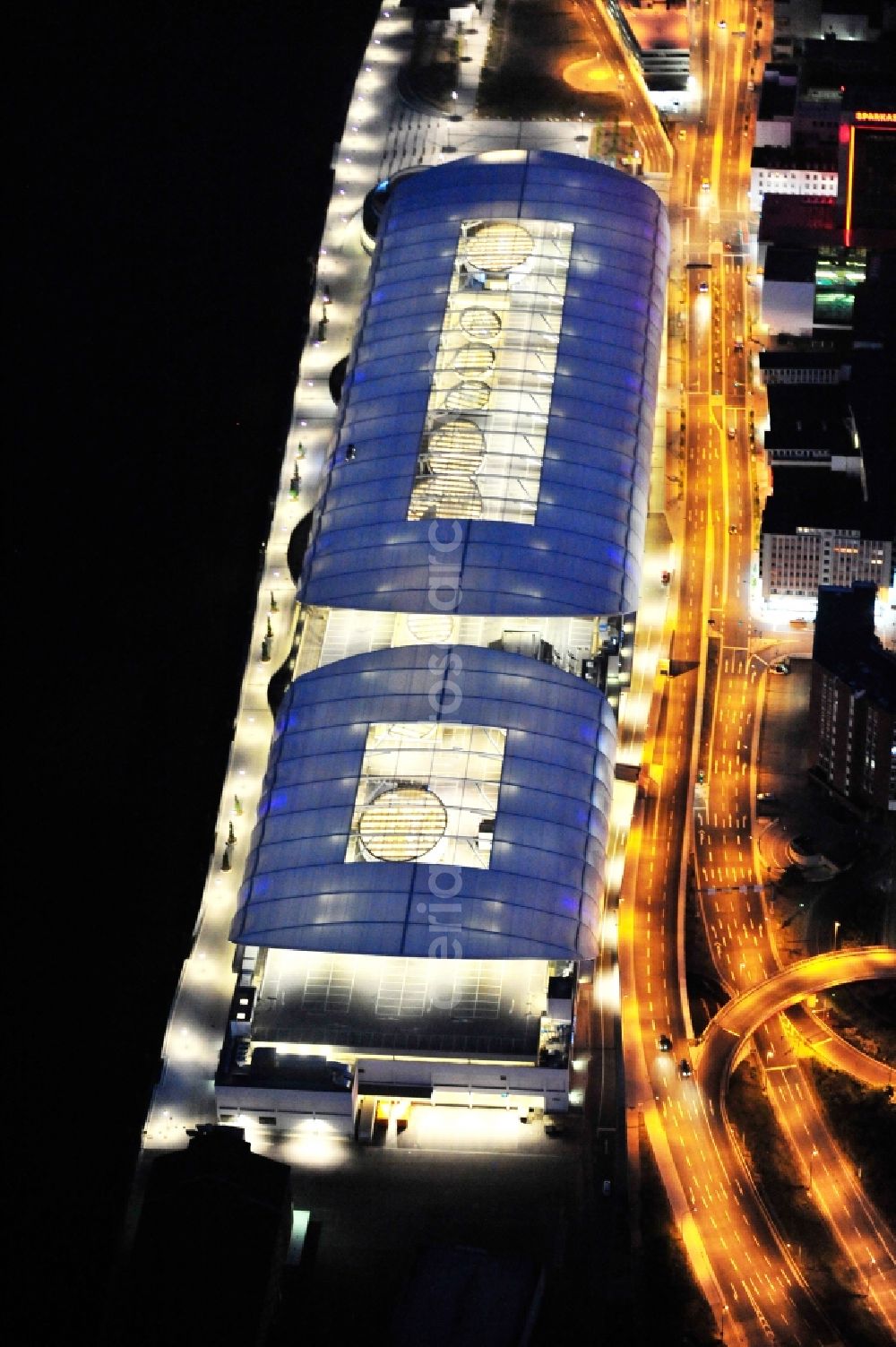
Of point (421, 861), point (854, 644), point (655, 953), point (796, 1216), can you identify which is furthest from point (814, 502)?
point (796, 1216)

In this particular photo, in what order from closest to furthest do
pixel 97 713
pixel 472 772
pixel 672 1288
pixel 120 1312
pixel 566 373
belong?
pixel 120 1312, pixel 672 1288, pixel 472 772, pixel 97 713, pixel 566 373

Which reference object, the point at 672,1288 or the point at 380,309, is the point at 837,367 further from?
the point at 672,1288

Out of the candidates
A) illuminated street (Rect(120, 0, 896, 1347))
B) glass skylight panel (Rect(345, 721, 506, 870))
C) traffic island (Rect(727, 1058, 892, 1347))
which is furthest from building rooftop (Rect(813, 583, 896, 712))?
traffic island (Rect(727, 1058, 892, 1347))

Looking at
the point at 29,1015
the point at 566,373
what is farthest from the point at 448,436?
the point at 29,1015

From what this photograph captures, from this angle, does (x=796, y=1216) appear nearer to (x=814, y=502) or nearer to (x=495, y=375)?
(x=814, y=502)

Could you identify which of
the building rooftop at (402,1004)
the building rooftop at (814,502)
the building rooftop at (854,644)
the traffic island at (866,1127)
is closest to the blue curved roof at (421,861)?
the building rooftop at (402,1004)

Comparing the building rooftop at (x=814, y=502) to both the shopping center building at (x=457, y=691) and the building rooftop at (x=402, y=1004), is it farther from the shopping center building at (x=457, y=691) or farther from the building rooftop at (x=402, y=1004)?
the building rooftop at (x=402, y=1004)
